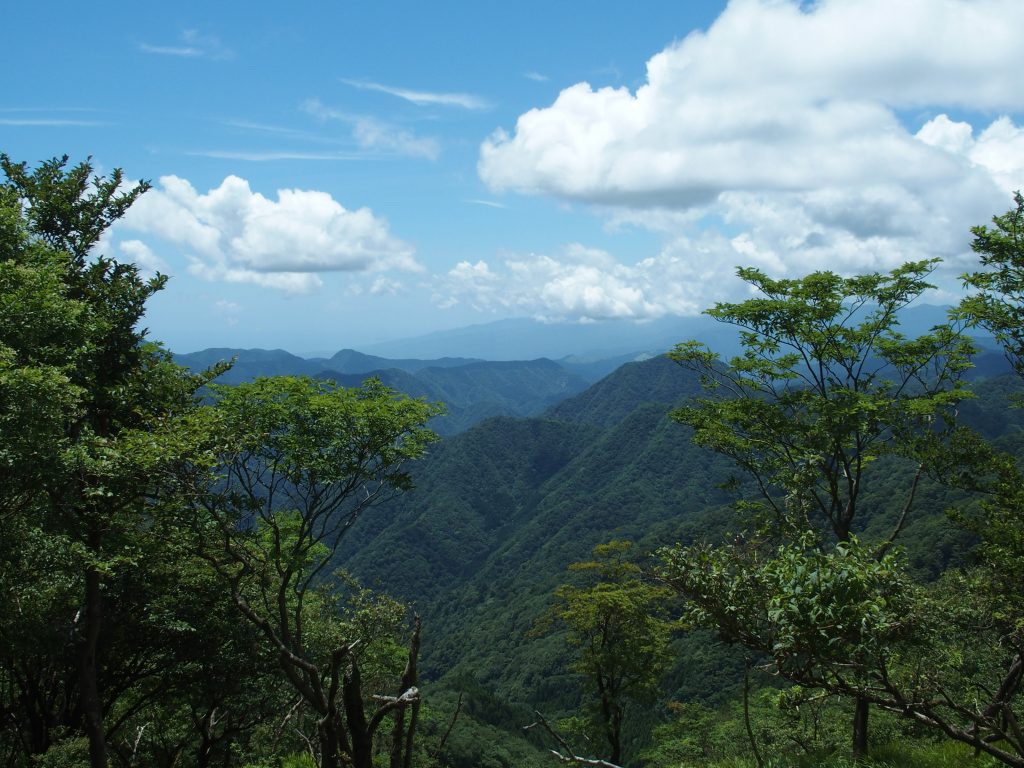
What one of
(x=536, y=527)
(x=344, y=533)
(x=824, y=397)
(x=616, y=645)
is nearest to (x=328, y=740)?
(x=344, y=533)

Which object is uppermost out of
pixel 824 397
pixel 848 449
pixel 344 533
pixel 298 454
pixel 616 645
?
pixel 824 397

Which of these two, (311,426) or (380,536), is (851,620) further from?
(380,536)

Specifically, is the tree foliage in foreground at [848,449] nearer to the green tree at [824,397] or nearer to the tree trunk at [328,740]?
the green tree at [824,397]

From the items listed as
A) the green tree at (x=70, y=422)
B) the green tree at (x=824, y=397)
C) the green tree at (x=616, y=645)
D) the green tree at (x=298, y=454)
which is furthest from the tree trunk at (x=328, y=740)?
the green tree at (x=616, y=645)

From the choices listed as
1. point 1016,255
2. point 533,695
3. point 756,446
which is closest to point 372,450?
point 756,446

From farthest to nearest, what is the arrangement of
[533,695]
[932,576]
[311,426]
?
1. [533,695]
2. [932,576]
3. [311,426]

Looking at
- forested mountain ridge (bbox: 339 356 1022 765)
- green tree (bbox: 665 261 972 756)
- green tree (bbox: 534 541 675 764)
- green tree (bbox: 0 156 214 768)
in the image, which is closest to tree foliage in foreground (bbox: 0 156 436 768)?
green tree (bbox: 0 156 214 768)

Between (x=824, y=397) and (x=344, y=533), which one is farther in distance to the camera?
(x=344, y=533)

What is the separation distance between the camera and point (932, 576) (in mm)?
50469

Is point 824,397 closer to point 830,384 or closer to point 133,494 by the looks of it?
point 830,384

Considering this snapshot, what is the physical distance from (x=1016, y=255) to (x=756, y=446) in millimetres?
5134

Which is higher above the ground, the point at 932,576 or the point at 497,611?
the point at 932,576

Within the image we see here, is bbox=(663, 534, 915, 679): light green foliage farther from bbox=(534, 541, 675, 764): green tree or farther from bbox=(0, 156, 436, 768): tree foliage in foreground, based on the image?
bbox=(534, 541, 675, 764): green tree

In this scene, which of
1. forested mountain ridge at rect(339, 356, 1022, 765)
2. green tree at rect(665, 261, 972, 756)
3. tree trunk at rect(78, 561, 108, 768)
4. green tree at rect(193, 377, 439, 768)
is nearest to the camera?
tree trunk at rect(78, 561, 108, 768)
